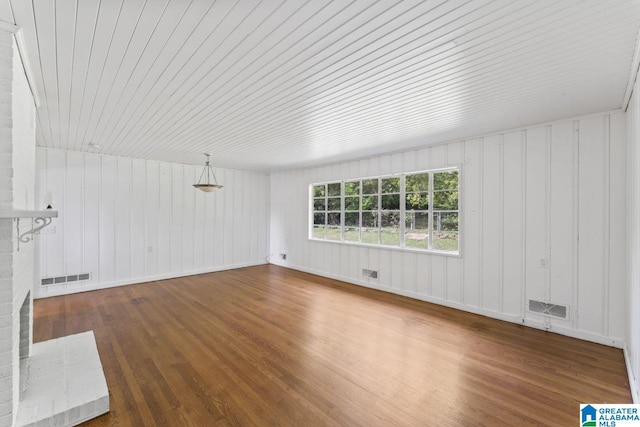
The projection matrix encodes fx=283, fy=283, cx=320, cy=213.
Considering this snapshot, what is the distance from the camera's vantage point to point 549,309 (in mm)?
3689

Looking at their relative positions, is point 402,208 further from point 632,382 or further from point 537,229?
point 632,382

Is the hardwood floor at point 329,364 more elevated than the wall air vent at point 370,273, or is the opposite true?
the wall air vent at point 370,273

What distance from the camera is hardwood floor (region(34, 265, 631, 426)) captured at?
2.21m

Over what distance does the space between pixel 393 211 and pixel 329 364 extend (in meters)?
3.36

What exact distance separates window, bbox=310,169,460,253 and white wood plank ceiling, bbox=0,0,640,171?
1289 mm

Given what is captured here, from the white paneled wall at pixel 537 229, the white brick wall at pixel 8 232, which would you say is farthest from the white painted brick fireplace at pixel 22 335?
the white paneled wall at pixel 537 229

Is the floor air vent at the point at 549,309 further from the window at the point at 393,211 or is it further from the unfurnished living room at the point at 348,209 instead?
the window at the point at 393,211

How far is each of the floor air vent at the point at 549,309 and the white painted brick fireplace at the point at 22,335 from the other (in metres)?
4.84

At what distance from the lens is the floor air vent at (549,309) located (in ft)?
11.7

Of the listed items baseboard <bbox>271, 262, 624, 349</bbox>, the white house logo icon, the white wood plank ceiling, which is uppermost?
the white wood plank ceiling

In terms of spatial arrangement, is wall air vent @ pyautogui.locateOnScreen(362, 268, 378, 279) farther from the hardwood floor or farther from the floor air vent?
the floor air vent

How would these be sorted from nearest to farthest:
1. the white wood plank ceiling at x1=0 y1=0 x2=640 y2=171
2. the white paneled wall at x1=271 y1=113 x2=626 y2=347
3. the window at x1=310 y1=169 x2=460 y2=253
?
the white wood plank ceiling at x1=0 y1=0 x2=640 y2=171 < the white paneled wall at x1=271 y1=113 x2=626 y2=347 < the window at x1=310 y1=169 x2=460 y2=253

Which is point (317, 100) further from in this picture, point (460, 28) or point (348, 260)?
point (348, 260)

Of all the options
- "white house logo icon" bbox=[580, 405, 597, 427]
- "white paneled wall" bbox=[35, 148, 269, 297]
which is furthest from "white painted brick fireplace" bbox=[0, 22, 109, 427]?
"white house logo icon" bbox=[580, 405, 597, 427]
